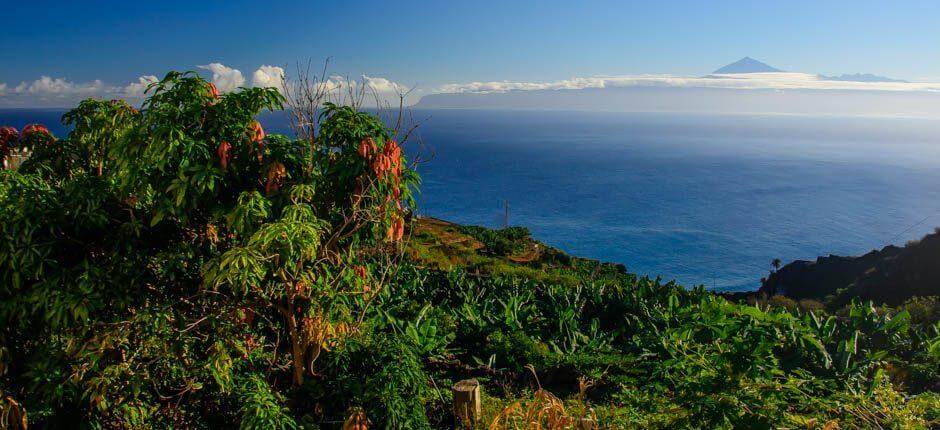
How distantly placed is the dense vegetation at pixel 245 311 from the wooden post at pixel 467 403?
0.47 ft

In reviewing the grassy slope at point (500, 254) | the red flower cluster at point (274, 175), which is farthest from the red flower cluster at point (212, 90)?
the grassy slope at point (500, 254)

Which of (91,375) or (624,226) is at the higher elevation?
(91,375)

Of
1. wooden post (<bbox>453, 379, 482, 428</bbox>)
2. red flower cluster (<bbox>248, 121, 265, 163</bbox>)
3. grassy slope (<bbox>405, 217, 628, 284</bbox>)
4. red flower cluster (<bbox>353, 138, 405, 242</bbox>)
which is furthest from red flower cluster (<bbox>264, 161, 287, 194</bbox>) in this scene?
grassy slope (<bbox>405, 217, 628, 284</bbox>)

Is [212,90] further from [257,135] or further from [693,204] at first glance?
[693,204]

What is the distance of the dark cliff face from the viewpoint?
1052 inches

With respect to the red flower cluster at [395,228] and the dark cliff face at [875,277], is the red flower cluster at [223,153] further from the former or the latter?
the dark cliff face at [875,277]

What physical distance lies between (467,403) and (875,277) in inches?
1309

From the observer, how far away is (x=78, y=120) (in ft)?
18.8

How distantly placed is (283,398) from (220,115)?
83.5 inches

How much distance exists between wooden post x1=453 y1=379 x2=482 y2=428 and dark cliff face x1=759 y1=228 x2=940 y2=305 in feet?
84.0

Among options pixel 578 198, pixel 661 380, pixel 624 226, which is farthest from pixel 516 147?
pixel 661 380

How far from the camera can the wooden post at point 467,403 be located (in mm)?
4617

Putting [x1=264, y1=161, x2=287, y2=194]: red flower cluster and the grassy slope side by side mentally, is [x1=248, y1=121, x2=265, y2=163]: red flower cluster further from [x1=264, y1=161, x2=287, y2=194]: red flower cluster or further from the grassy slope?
the grassy slope

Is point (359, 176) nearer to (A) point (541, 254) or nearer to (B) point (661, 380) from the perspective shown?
(B) point (661, 380)
